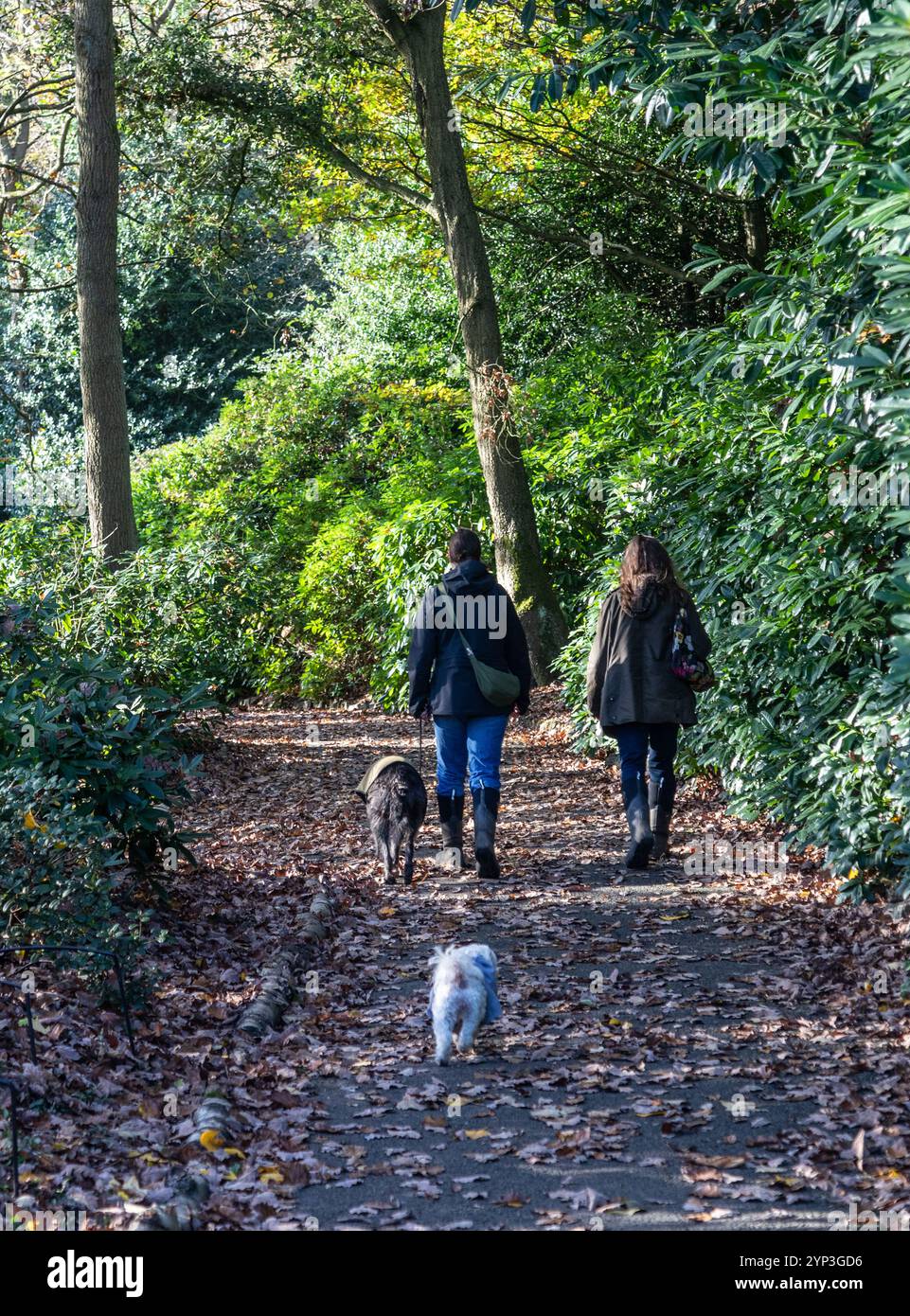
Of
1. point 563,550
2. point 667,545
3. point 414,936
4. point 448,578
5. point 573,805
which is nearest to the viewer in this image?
point 414,936

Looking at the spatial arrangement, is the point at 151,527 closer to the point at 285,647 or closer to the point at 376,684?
the point at 285,647

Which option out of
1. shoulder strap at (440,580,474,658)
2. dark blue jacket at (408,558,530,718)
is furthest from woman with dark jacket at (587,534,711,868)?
shoulder strap at (440,580,474,658)

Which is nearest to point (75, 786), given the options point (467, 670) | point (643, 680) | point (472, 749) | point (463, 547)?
point (467, 670)

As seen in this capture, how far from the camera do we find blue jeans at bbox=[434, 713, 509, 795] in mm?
9031

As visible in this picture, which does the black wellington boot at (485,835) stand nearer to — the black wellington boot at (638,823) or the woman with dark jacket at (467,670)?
the woman with dark jacket at (467,670)

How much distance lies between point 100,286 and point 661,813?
8468 millimetres

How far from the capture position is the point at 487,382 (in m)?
14.9

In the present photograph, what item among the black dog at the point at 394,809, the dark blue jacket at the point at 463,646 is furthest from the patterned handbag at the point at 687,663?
the black dog at the point at 394,809

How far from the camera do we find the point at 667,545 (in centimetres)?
1045

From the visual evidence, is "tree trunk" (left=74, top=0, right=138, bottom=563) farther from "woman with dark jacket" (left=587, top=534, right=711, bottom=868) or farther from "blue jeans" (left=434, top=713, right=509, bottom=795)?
"woman with dark jacket" (left=587, top=534, right=711, bottom=868)

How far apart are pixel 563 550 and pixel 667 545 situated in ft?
18.4

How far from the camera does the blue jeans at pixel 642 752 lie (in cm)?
889

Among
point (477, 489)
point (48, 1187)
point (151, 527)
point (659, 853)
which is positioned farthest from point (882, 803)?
point (151, 527)

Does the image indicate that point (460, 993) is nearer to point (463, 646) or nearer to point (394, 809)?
point (394, 809)
